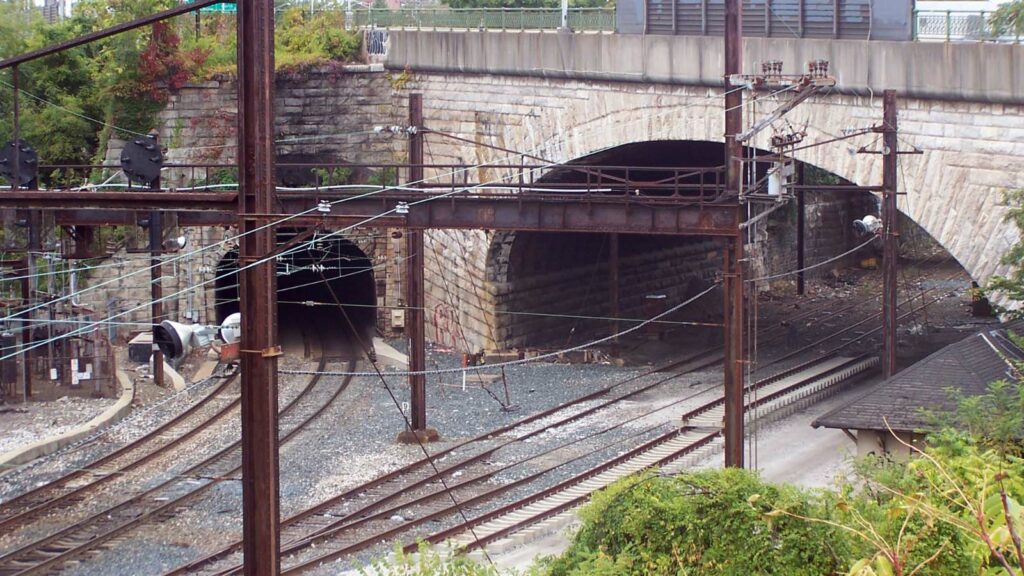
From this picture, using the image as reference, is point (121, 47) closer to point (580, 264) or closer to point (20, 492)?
point (580, 264)

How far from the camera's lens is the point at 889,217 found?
69.2ft

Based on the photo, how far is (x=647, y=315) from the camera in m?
36.4

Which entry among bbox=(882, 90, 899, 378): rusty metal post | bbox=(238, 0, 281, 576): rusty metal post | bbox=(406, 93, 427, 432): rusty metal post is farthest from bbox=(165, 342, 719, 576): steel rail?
bbox=(238, 0, 281, 576): rusty metal post

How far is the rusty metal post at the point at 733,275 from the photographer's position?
16062mm

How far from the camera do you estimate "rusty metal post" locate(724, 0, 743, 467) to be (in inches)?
632

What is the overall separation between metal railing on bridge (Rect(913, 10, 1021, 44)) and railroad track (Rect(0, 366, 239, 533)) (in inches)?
560

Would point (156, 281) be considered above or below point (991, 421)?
above

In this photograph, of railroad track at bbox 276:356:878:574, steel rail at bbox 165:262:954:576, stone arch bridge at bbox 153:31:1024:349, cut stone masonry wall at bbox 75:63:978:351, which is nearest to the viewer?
steel rail at bbox 165:262:954:576

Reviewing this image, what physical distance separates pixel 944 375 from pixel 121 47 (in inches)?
883

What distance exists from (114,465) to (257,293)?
39.9 feet

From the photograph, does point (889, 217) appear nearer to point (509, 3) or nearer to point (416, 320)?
point (416, 320)

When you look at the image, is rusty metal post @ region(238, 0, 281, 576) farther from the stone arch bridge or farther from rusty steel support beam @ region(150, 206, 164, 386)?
the stone arch bridge

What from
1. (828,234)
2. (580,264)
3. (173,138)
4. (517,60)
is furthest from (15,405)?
(828,234)

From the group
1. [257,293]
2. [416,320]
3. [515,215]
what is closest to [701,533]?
[257,293]
